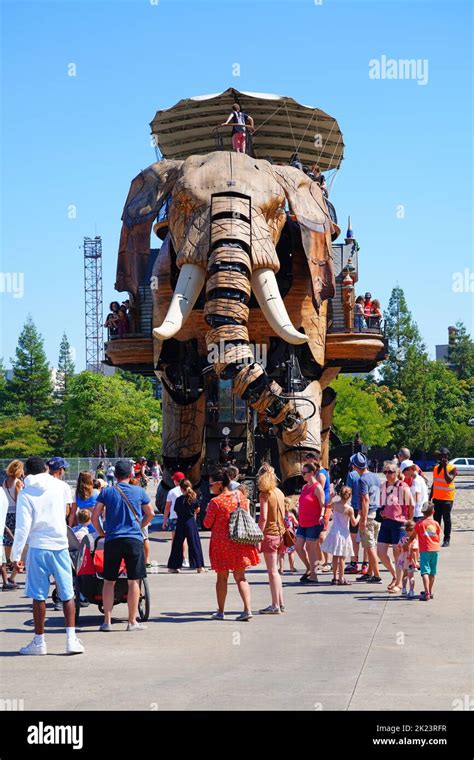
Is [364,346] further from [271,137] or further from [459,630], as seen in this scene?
[459,630]

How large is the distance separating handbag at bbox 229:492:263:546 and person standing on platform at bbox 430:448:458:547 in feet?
25.9

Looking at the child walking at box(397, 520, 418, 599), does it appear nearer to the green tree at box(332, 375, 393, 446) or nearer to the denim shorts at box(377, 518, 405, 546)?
the denim shorts at box(377, 518, 405, 546)

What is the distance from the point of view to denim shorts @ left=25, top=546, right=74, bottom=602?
34.7 ft

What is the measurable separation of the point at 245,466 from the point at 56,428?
61498 millimetres

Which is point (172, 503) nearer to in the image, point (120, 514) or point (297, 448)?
point (297, 448)

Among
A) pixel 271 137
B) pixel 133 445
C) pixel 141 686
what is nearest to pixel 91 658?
pixel 141 686

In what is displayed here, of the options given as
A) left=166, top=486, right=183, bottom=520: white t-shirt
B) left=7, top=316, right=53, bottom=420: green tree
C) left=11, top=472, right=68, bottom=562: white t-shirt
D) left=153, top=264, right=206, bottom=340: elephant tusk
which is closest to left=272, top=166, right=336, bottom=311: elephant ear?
left=153, top=264, right=206, bottom=340: elephant tusk

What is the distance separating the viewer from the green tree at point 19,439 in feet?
230

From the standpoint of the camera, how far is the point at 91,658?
404 inches

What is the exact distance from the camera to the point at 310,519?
50.2 feet

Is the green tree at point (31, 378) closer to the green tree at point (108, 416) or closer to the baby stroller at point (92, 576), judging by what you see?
the green tree at point (108, 416)

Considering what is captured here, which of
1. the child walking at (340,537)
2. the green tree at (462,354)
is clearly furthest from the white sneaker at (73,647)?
the green tree at (462,354)

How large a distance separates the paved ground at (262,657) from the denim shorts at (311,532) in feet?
2.73
